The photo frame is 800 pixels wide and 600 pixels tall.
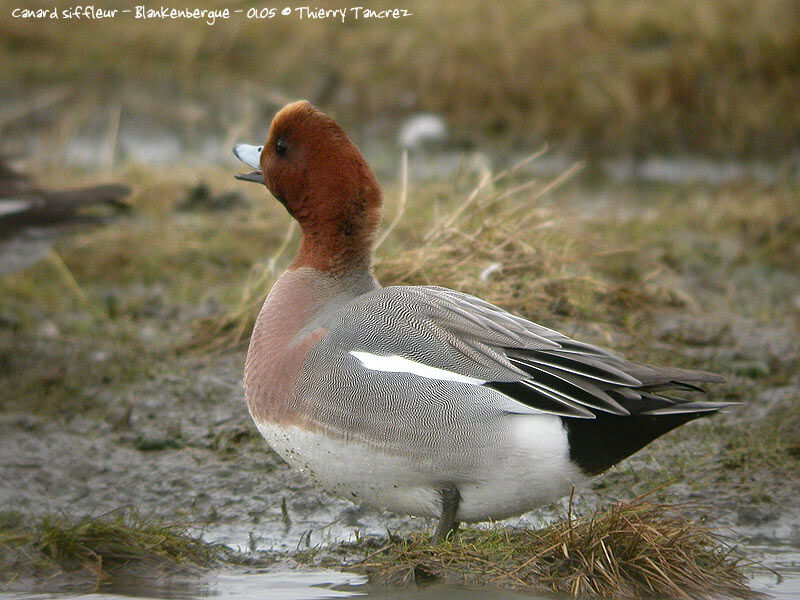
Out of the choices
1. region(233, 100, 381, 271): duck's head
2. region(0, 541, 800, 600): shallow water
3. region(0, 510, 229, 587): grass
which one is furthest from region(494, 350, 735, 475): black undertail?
region(0, 510, 229, 587): grass

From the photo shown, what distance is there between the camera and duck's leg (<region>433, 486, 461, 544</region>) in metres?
3.24

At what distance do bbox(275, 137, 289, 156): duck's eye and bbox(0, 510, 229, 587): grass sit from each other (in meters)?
1.25

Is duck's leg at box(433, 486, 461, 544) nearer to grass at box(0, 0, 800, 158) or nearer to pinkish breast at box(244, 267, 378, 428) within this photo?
pinkish breast at box(244, 267, 378, 428)

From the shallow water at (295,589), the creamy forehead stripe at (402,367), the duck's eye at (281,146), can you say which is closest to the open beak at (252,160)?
the duck's eye at (281,146)

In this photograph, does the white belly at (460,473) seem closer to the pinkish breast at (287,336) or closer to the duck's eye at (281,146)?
the pinkish breast at (287,336)

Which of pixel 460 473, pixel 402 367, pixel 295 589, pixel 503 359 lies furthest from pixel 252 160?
pixel 295 589

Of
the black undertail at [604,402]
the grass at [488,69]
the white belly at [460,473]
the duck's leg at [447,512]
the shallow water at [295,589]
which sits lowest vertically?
the shallow water at [295,589]

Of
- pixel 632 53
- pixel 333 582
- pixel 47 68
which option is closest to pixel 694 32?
pixel 632 53

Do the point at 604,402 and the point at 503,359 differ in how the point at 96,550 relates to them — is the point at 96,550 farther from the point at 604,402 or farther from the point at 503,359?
the point at 604,402

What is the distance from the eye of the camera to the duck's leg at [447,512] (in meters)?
3.24

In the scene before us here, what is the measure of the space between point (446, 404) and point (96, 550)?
3.68ft

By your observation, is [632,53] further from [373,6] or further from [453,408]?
[453,408]

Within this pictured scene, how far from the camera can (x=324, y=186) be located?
3689 mm

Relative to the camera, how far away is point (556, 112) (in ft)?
29.5
